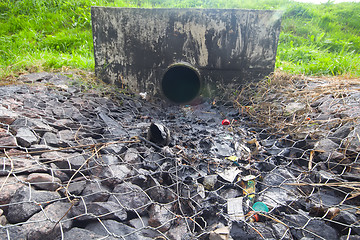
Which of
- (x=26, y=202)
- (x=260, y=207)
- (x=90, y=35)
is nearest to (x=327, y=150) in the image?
(x=260, y=207)

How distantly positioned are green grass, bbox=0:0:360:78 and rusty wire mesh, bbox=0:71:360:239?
4.08 feet

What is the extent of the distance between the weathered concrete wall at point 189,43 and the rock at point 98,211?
2.42 m

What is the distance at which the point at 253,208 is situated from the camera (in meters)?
1.52

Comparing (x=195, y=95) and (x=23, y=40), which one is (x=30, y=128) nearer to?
(x=195, y=95)

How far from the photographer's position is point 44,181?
141 centimetres

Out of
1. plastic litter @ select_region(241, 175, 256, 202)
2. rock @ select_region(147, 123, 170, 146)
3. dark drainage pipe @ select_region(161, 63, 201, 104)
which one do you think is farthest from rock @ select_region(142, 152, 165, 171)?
dark drainage pipe @ select_region(161, 63, 201, 104)

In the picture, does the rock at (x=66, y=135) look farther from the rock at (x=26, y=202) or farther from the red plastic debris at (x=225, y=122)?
the red plastic debris at (x=225, y=122)

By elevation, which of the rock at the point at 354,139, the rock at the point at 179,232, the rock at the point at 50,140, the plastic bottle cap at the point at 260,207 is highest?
the rock at the point at 354,139

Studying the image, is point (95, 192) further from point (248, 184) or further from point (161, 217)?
point (248, 184)

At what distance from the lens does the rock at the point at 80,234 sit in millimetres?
1127

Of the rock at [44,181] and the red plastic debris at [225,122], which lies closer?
the rock at [44,181]

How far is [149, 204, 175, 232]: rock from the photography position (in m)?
1.33

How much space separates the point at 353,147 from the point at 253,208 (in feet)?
3.24

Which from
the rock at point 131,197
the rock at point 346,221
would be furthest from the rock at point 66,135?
the rock at point 346,221
